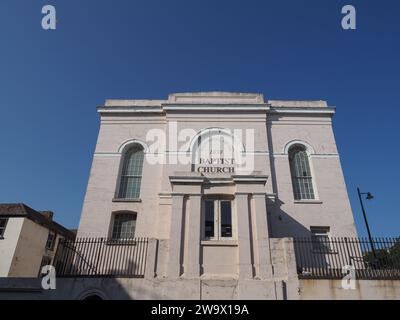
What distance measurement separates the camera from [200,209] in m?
11.7

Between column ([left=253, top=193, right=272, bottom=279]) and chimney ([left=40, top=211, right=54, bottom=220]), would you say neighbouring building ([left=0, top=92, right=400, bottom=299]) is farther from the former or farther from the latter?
chimney ([left=40, top=211, right=54, bottom=220])

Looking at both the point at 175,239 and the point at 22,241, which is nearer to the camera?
the point at 175,239

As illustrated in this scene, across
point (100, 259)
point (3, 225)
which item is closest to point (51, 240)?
point (3, 225)

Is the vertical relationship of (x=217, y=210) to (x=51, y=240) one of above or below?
below

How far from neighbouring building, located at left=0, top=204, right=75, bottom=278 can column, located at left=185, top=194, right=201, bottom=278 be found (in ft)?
61.9

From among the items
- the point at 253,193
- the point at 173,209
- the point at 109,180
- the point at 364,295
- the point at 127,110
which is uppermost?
the point at 127,110

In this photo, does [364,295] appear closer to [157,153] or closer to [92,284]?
[92,284]

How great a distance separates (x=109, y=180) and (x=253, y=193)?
30.1 feet

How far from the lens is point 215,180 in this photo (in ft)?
40.2

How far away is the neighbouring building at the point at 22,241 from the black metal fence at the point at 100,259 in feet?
44.4

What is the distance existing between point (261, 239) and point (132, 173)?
31.4 ft

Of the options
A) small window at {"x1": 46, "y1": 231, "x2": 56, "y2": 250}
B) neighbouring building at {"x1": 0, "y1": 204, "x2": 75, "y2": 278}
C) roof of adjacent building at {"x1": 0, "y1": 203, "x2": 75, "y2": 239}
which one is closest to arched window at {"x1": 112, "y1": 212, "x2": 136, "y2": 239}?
neighbouring building at {"x1": 0, "y1": 204, "x2": 75, "y2": 278}

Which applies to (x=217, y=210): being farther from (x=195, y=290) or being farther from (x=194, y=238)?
(x=195, y=290)
